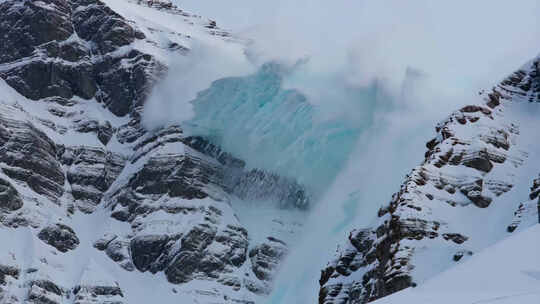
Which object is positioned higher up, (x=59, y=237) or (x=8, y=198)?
(x=8, y=198)

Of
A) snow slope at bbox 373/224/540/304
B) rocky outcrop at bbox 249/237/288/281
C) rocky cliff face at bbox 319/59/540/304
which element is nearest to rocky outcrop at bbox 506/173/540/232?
rocky cliff face at bbox 319/59/540/304

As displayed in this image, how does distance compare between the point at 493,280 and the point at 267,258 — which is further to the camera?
the point at 267,258

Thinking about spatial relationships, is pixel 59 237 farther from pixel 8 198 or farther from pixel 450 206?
pixel 450 206

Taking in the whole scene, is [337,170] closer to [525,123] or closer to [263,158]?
[263,158]

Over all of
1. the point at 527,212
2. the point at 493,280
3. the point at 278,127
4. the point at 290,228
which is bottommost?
the point at 493,280

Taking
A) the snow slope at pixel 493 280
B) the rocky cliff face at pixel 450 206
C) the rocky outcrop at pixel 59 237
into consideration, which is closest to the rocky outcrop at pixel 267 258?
the rocky outcrop at pixel 59 237

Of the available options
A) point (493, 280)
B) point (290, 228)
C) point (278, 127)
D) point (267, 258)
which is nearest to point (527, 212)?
point (278, 127)

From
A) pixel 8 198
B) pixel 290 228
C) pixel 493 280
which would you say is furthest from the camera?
pixel 290 228

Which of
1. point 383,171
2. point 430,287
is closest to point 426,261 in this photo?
point 383,171
